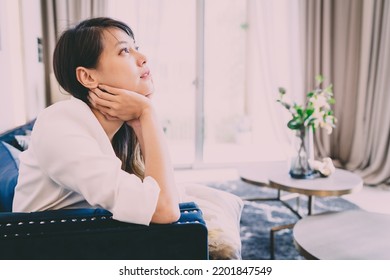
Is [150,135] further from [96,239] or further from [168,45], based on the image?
[168,45]

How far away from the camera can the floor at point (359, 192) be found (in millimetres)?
2518

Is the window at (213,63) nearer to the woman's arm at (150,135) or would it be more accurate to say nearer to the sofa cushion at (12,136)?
the sofa cushion at (12,136)

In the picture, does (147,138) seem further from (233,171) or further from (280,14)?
(280,14)

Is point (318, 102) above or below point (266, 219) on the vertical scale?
above

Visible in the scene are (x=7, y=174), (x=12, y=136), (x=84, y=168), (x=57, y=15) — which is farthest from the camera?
(x=57, y=15)

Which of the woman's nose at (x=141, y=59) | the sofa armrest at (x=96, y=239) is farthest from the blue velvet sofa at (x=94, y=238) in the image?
the woman's nose at (x=141, y=59)

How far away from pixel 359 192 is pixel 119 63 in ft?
8.22

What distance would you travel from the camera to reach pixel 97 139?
0.81 m

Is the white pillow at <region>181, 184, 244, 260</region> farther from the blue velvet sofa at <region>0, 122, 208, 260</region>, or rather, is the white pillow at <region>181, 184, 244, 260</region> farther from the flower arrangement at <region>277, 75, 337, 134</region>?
the flower arrangement at <region>277, 75, 337, 134</region>

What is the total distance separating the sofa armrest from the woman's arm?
0.04 metres

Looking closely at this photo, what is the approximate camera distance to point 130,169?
1101 mm

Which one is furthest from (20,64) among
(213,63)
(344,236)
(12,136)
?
Answer: (213,63)

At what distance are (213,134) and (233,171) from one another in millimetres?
1579

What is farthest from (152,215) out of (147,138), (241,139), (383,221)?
(241,139)
